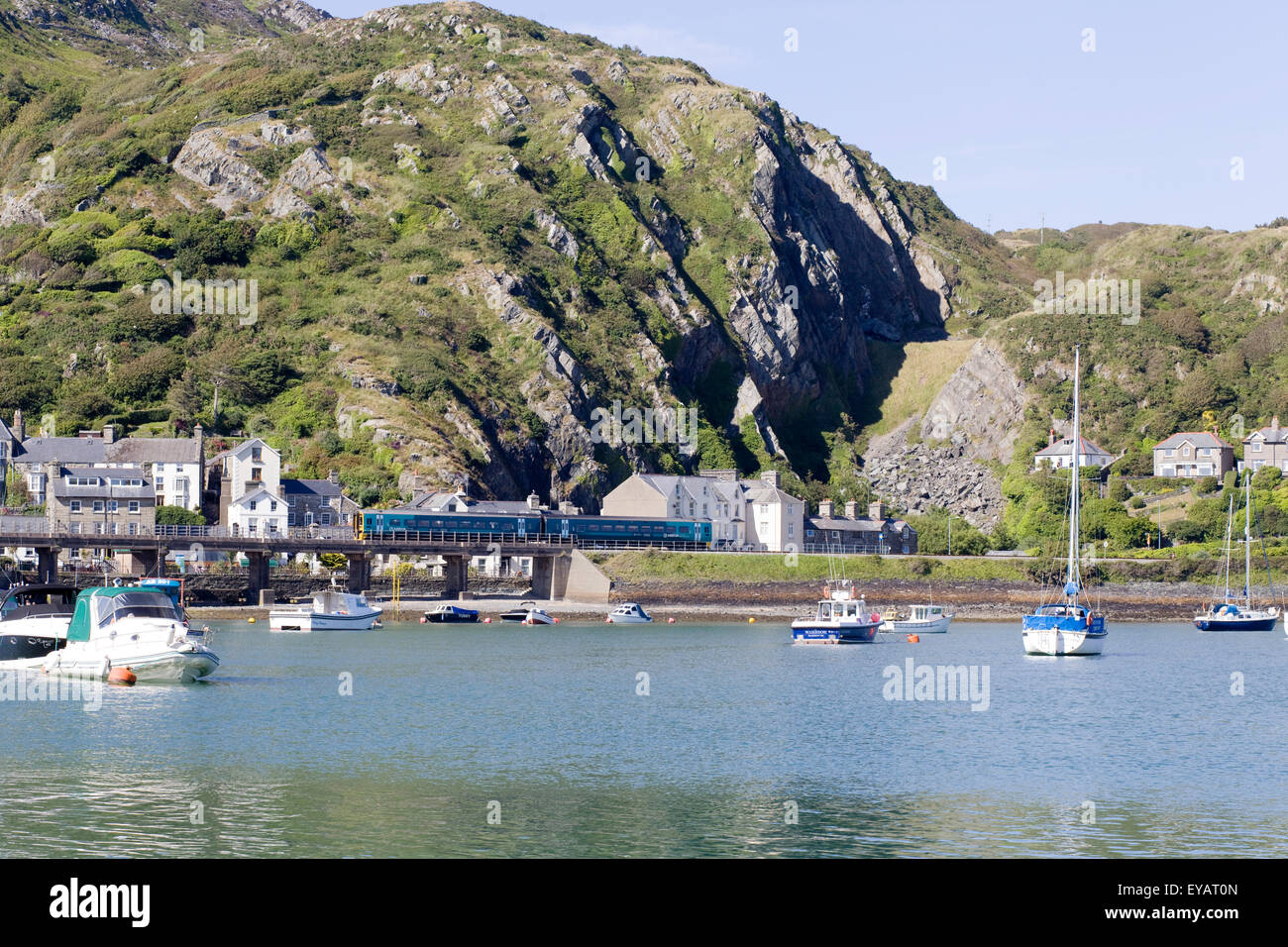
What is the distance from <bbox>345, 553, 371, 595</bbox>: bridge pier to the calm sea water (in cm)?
4153

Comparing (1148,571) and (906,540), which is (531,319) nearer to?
(906,540)

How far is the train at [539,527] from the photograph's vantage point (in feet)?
361

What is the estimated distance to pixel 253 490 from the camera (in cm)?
11344

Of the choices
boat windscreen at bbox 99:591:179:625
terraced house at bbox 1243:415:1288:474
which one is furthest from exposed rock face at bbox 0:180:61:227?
terraced house at bbox 1243:415:1288:474

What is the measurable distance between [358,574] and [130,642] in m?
57.0

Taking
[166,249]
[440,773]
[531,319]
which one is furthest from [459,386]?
[440,773]

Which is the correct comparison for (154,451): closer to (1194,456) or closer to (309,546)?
(309,546)

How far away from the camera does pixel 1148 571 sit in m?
119

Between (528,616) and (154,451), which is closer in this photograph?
(528,616)
